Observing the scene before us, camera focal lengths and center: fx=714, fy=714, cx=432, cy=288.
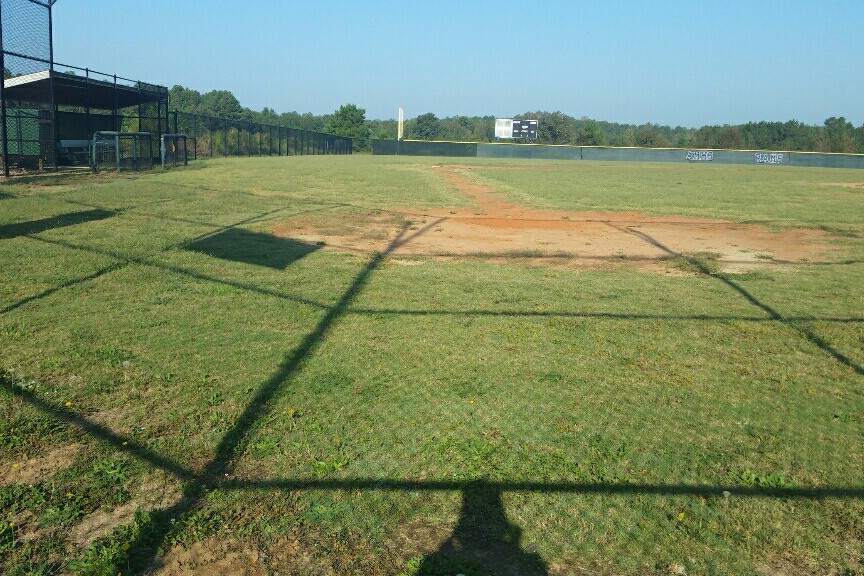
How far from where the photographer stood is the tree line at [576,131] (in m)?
90.0

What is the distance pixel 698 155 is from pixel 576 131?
4202 cm

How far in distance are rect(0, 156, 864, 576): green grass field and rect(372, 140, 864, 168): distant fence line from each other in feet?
200

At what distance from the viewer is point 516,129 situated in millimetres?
80375

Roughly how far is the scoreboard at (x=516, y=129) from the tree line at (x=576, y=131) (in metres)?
8.70

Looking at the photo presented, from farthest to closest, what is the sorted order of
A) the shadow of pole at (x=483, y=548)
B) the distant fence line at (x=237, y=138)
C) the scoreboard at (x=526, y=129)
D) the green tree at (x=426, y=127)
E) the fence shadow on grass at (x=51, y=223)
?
1. the green tree at (x=426, y=127)
2. the scoreboard at (x=526, y=129)
3. the distant fence line at (x=237, y=138)
4. the fence shadow on grass at (x=51, y=223)
5. the shadow of pole at (x=483, y=548)

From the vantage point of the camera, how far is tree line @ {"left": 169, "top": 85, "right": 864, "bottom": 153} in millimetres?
90000

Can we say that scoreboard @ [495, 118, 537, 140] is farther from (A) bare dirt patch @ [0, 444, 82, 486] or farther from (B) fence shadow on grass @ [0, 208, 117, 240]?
(A) bare dirt patch @ [0, 444, 82, 486]

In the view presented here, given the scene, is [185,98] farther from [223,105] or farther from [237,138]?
[237,138]

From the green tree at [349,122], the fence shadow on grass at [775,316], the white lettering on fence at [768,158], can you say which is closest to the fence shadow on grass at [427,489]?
the fence shadow on grass at [775,316]

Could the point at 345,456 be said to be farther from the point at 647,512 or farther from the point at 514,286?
the point at 514,286

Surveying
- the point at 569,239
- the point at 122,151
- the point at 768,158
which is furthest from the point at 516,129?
the point at 569,239

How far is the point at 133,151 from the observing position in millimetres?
25641

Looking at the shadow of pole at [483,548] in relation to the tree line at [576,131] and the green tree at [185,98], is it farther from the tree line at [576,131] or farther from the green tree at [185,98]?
the green tree at [185,98]

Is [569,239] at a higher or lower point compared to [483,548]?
higher
